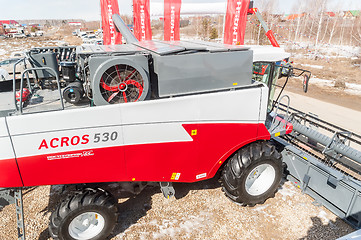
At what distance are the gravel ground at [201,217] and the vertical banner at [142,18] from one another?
911cm

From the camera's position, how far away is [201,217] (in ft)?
14.9

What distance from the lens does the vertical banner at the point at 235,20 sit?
Result: 11.4 m

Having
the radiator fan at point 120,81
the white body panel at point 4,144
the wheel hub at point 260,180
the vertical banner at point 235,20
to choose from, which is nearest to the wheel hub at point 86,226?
the white body panel at point 4,144

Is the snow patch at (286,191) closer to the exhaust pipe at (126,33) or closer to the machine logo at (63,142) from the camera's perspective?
the machine logo at (63,142)

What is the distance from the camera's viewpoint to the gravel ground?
165 inches

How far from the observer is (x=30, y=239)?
402cm

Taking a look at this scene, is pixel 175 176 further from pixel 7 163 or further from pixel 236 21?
pixel 236 21

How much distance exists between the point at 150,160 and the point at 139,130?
0.55 m

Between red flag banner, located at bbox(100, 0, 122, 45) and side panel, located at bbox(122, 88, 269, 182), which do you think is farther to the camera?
red flag banner, located at bbox(100, 0, 122, 45)

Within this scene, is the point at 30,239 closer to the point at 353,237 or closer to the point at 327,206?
the point at 353,237

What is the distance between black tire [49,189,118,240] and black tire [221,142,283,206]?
213 centimetres

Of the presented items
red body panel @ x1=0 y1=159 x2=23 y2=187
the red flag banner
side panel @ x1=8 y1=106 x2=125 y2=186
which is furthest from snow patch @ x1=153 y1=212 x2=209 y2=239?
the red flag banner

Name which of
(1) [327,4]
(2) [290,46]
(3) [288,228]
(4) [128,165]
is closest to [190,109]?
(4) [128,165]

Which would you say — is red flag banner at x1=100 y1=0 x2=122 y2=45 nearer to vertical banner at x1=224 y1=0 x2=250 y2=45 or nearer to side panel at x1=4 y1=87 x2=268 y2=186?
vertical banner at x1=224 y1=0 x2=250 y2=45
